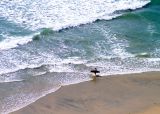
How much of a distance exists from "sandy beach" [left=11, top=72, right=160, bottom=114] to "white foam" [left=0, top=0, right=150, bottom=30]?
6.35 meters

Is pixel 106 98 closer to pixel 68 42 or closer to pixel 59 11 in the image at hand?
pixel 68 42

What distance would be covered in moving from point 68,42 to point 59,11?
4385mm

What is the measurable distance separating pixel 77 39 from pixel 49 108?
686 centimetres

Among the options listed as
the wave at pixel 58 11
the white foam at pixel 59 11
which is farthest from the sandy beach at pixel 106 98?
the white foam at pixel 59 11

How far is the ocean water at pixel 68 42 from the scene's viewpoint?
61.6 feet

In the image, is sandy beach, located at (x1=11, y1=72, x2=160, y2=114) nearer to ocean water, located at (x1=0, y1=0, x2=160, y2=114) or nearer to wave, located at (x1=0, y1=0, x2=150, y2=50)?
ocean water, located at (x1=0, y1=0, x2=160, y2=114)

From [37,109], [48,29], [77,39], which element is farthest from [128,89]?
[48,29]

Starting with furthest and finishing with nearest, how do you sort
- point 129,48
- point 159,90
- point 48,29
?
point 48,29 → point 129,48 → point 159,90

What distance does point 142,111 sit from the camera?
1659cm

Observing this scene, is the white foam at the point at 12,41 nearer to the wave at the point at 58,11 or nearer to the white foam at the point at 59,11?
the wave at the point at 58,11

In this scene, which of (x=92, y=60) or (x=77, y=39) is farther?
(x=77, y=39)

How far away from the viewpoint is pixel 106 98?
688 inches

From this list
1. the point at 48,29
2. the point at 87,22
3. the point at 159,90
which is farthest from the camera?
the point at 87,22

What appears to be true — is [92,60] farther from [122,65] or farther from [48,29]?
[48,29]
